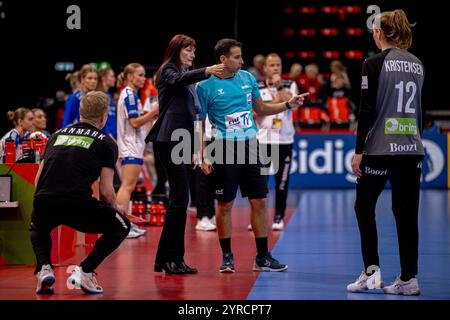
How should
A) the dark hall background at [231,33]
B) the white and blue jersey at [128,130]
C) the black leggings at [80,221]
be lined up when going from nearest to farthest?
the black leggings at [80,221]
the white and blue jersey at [128,130]
the dark hall background at [231,33]

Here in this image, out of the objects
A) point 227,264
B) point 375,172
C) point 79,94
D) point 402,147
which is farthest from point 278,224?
point 402,147

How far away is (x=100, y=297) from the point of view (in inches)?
242

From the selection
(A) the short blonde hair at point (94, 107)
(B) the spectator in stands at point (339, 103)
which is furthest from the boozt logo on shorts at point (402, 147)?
(B) the spectator in stands at point (339, 103)

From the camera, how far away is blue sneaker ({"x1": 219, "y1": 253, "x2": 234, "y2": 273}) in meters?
7.21

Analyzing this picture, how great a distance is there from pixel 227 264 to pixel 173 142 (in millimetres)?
1077

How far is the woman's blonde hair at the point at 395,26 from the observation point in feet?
20.1

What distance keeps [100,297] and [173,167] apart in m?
1.45

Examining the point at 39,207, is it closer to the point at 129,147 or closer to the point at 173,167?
the point at 173,167

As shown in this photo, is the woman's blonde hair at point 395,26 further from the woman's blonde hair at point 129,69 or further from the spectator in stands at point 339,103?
the spectator in stands at point 339,103

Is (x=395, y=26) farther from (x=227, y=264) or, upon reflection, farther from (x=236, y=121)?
(x=227, y=264)

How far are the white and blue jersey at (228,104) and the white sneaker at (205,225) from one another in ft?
10.00

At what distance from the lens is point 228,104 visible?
7277mm

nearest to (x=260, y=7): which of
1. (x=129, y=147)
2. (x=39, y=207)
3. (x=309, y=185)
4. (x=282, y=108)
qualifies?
(x=309, y=185)

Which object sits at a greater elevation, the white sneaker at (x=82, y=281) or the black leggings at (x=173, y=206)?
the black leggings at (x=173, y=206)
